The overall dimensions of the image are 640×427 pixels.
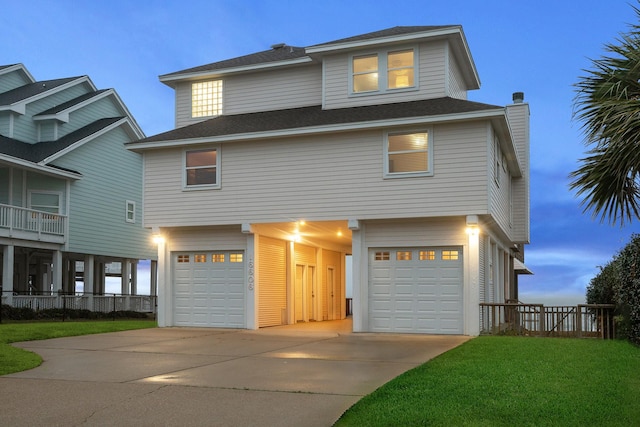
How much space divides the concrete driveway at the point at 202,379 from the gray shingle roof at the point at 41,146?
14.9 m

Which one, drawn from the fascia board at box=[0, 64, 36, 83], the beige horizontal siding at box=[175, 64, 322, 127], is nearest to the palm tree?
the beige horizontal siding at box=[175, 64, 322, 127]

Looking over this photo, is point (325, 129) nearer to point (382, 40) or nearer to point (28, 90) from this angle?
point (382, 40)

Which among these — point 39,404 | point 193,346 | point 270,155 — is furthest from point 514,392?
point 270,155

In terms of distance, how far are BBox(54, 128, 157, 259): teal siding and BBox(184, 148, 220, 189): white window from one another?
11.6 m

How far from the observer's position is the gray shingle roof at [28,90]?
103 feet

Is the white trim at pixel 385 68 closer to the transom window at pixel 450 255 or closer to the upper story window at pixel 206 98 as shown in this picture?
the transom window at pixel 450 255

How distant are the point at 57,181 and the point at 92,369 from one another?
71.7ft

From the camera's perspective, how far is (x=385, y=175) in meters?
19.2

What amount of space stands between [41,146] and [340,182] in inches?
710

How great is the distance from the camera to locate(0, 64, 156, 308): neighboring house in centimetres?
2898

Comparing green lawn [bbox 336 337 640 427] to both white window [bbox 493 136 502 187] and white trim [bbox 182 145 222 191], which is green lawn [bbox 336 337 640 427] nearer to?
white window [bbox 493 136 502 187]

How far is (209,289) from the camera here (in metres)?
22.2

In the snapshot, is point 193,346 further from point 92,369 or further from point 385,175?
point 385,175

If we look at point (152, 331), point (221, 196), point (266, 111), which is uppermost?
point (266, 111)
